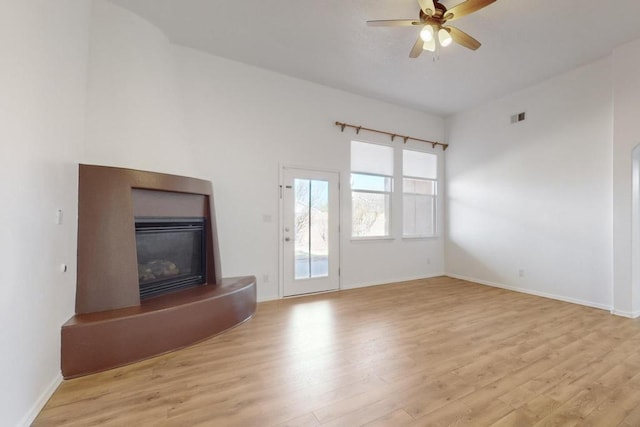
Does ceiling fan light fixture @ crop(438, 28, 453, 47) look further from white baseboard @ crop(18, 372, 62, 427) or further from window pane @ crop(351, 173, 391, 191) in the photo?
white baseboard @ crop(18, 372, 62, 427)

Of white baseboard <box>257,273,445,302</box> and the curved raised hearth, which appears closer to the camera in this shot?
the curved raised hearth

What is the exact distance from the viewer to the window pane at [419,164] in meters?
5.61

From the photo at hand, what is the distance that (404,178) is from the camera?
559cm

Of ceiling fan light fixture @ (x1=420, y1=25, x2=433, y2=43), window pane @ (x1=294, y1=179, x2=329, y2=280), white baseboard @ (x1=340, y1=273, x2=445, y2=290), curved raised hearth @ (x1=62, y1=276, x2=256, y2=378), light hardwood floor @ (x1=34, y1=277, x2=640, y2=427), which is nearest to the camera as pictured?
light hardwood floor @ (x1=34, y1=277, x2=640, y2=427)

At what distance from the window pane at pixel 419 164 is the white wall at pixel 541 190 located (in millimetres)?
386

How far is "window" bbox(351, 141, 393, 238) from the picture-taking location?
5.01m

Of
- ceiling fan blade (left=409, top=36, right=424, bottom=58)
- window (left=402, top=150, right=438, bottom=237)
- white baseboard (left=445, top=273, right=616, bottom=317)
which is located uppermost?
ceiling fan blade (left=409, top=36, right=424, bottom=58)

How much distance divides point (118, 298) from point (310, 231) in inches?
103

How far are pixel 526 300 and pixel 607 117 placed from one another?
272 cm

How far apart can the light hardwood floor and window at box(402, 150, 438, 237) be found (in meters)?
2.48

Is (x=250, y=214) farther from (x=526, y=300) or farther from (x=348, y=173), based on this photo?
(x=526, y=300)

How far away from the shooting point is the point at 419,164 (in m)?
5.80

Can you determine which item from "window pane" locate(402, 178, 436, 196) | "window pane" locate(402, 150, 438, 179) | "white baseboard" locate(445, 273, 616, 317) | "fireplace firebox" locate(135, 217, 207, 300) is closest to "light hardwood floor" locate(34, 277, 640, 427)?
"white baseboard" locate(445, 273, 616, 317)

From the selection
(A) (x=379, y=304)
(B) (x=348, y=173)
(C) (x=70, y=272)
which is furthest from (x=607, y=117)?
(C) (x=70, y=272)
